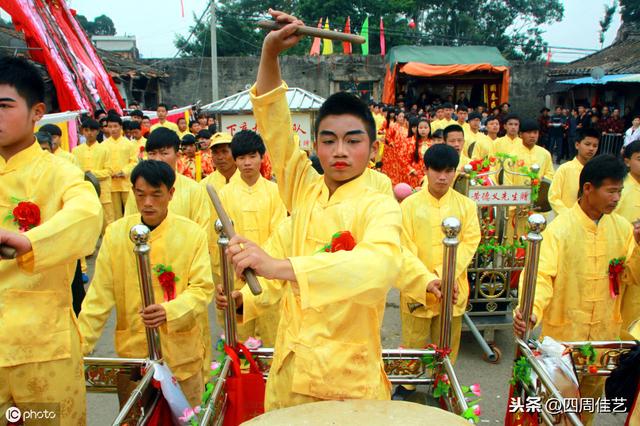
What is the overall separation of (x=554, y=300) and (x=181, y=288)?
222cm

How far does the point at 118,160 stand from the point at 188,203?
456 cm

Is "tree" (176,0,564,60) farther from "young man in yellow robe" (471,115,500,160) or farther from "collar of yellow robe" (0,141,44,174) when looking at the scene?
"collar of yellow robe" (0,141,44,174)

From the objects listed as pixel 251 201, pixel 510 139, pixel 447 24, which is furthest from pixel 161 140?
pixel 447 24

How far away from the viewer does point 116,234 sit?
2.97 meters

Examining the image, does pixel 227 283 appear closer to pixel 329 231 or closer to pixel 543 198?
pixel 329 231

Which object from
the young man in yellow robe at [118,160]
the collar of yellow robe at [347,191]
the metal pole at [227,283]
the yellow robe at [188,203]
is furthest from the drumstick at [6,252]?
the young man in yellow robe at [118,160]

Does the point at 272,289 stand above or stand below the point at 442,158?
below

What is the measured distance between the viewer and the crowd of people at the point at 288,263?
5.89 ft

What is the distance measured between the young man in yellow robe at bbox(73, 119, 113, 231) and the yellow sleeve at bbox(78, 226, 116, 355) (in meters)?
5.26

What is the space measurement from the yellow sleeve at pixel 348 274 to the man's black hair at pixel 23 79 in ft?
4.40

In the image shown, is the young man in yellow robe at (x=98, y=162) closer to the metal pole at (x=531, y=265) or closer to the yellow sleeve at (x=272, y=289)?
the yellow sleeve at (x=272, y=289)

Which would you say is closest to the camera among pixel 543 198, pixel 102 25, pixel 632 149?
pixel 632 149

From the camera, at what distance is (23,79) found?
206 cm

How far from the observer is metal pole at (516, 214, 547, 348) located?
2305mm
